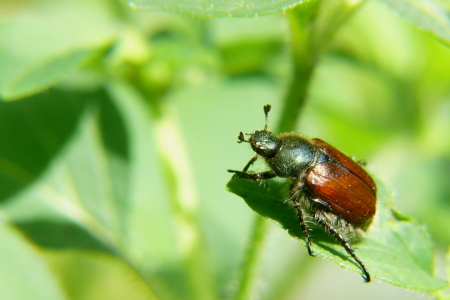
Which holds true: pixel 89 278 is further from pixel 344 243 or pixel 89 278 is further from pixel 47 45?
pixel 344 243

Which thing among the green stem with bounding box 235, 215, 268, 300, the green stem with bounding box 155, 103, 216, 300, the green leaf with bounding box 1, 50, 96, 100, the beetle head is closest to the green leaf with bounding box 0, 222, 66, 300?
the green leaf with bounding box 1, 50, 96, 100

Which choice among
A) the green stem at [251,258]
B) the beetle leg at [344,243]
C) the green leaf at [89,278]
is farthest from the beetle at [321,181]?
the green leaf at [89,278]

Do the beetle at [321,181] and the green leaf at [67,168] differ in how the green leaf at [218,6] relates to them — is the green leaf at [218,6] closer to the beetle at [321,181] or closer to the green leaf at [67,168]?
the beetle at [321,181]

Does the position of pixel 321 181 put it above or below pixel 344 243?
above

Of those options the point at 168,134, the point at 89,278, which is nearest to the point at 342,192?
the point at 168,134

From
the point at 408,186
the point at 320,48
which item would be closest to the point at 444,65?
the point at 408,186

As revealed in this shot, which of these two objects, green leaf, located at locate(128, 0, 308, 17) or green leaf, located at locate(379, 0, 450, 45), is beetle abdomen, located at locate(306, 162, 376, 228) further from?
green leaf, located at locate(128, 0, 308, 17)

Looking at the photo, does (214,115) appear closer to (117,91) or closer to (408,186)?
(117,91)
